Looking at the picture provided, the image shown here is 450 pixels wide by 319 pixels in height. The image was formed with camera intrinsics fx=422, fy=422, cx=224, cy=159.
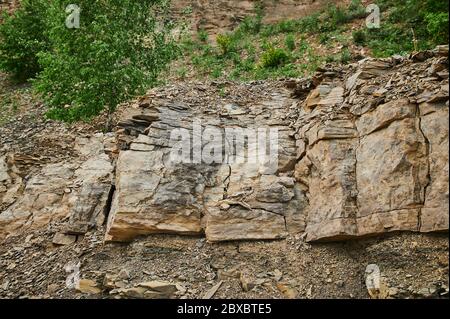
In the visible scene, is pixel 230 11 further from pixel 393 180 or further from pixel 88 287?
pixel 88 287

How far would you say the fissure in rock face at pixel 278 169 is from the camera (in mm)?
5324

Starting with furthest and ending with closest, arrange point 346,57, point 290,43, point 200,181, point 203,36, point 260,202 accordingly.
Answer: point 203,36 → point 290,43 → point 346,57 → point 200,181 → point 260,202

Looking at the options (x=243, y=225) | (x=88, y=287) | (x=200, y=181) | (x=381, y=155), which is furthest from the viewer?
(x=200, y=181)

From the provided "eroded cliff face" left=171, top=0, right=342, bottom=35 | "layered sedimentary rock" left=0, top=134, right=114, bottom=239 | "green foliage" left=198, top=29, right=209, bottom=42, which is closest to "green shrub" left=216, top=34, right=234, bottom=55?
"green foliage" left=198, top=29, right=209, bottom=42

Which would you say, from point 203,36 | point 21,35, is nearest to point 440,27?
point 203,36

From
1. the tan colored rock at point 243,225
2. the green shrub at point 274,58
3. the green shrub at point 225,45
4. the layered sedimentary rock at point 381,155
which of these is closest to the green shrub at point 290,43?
the green shrub at point 274,58

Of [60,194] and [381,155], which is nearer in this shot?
[381,155]

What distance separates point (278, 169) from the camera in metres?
6.80

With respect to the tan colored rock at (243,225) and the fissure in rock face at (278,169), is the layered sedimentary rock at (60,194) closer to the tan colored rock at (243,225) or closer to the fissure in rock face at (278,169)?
the fissure in rock face at (278,169)

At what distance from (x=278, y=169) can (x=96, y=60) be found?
4903 millimetres

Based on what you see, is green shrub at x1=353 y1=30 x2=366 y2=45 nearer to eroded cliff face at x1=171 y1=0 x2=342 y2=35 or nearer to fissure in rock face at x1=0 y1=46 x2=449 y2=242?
eroded cliff face at x1=171 y1=0 x2=342 y2=35
